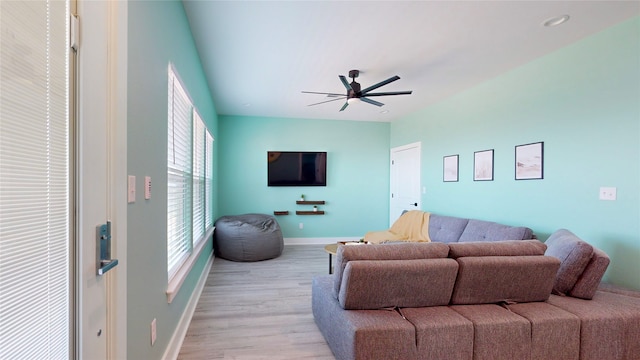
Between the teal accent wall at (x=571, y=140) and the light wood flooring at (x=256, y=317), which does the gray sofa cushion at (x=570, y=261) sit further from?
the light wood flooring at (x=256, y=317)

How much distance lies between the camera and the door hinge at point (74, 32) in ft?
2.89

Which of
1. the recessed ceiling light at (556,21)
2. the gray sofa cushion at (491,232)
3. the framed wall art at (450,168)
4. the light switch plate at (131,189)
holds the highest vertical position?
the recessed ceiling light at (556,21)

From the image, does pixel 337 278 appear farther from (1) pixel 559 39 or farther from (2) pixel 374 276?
(1) pixel 559 39

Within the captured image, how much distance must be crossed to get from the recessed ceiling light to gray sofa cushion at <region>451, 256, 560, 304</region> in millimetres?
1945

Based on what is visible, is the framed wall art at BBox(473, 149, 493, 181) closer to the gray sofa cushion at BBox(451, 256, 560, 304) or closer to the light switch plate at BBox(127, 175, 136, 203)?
the gray sofa cushion at BBox(451, 256, 560, 304)

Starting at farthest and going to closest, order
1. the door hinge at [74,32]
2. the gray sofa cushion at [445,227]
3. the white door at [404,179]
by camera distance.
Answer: the white door at [404,179] → the gray sofa cushion at [445,227] → the door hinge at [74,32]

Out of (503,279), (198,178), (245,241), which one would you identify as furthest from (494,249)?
(245,241)

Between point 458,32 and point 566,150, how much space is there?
5.35 ft

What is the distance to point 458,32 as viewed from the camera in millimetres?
2600

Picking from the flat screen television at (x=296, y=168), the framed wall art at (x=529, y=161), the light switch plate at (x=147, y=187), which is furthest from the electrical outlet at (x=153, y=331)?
the flat screen television at (x=296, y=168)

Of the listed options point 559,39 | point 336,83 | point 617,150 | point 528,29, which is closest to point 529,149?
point 617,150

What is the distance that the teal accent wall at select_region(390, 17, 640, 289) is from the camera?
243 centimetres

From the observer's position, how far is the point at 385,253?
1922 mm

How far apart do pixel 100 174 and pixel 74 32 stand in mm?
452
